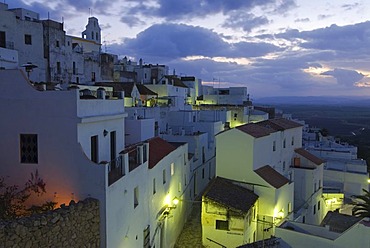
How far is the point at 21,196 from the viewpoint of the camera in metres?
11.3

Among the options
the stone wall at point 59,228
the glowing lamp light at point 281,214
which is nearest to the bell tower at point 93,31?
the glowing lamp light at point 281,214

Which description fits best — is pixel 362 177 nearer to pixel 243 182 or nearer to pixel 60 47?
pixel 243 182

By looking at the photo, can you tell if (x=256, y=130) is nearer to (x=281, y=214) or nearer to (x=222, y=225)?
(x=281, y=214)

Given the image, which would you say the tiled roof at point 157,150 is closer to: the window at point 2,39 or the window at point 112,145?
the window at point 112,145

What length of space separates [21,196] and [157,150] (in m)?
9.32

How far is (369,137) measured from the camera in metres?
95.4

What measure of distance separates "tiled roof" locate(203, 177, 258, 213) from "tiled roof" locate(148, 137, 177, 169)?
12.2ft

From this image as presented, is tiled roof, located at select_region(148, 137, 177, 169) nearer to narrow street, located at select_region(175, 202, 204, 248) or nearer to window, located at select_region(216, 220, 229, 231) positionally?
window, located at select_region(216, 220, 229, 231)

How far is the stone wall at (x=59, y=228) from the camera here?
27.1 ft

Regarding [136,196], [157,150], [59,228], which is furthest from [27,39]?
[59,228]

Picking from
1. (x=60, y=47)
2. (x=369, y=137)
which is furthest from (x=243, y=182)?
(x=369, y=137)

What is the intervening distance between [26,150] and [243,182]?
51.2 feet

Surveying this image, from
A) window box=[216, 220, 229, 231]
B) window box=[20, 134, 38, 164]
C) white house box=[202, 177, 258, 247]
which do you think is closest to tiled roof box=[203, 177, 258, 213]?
white house box=[202, 177, 258, 247]

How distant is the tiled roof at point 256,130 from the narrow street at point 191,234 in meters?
7.05
